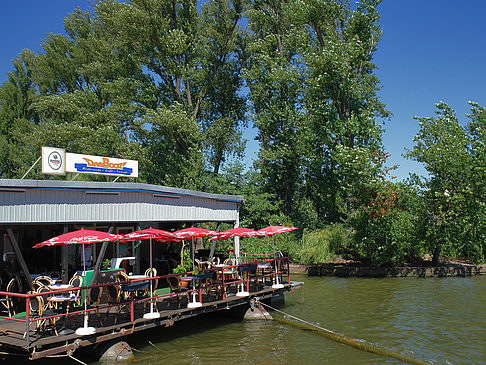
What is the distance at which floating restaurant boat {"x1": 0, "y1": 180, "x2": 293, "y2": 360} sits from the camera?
10641mm

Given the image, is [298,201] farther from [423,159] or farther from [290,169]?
[423,159]

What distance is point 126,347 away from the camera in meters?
11.7

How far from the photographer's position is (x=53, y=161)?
14555 millimetres

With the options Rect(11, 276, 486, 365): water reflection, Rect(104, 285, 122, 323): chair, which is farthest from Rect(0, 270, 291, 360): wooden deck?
Rect(11, 276, 486, 365): water reflection

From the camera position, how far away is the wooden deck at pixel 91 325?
995 centimetres

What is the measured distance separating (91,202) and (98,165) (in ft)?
7.46

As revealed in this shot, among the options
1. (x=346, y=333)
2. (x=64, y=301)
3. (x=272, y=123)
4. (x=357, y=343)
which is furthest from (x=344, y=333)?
(x=272, y=123)

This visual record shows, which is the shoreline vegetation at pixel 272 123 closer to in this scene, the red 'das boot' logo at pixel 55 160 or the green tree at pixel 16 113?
the green tree at pixel 16 113

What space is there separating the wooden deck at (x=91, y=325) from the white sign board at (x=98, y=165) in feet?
17.4

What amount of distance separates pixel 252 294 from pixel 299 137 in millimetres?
22845

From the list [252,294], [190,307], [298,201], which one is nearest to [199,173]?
Answer: [298,201]

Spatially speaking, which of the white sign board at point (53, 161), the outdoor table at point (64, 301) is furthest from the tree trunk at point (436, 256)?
the outdoor table at point (64, 301)

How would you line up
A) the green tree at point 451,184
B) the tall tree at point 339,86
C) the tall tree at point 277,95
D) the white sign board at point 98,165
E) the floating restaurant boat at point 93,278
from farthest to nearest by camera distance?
the tall tree at point 277,95, the tall tree at point 339,86, the green tree at point 451,184, the white sign board at point 98,165, the floating restaurant boat at point 93,278

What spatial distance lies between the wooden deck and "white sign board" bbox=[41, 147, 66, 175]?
499 centimetres
